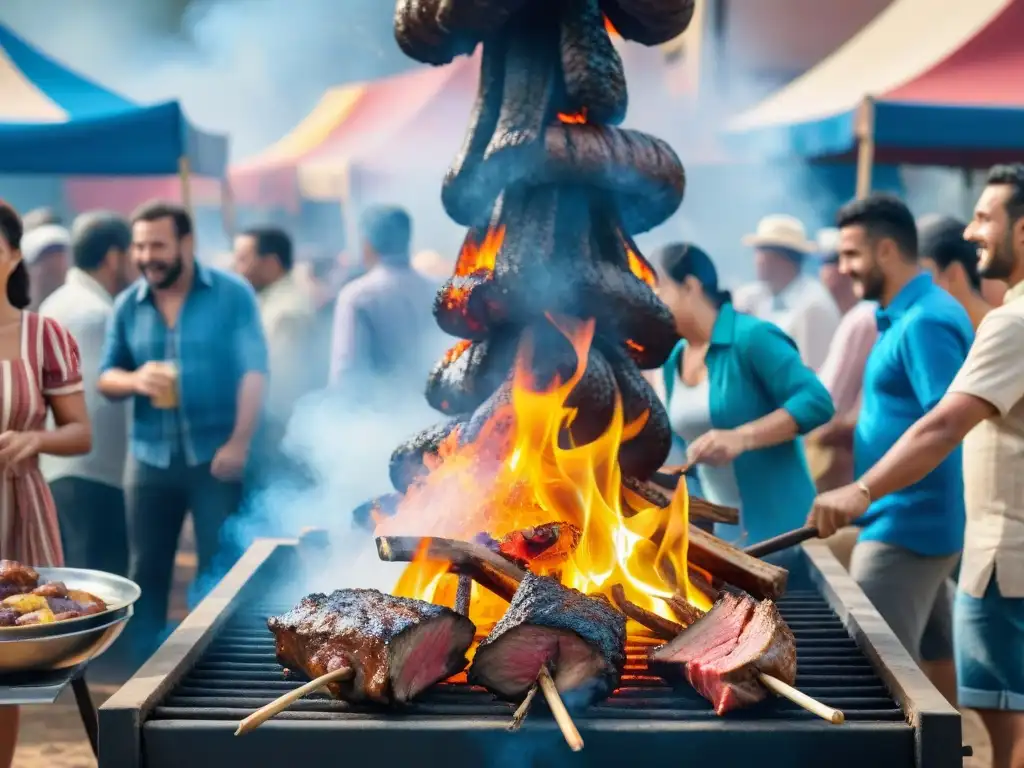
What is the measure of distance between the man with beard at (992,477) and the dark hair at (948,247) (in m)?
1.99

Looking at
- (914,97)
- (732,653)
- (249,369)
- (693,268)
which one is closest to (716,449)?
(693,268)

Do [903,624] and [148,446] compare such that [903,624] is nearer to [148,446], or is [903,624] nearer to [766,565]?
[766,565]

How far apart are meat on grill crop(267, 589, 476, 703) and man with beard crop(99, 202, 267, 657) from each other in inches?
143

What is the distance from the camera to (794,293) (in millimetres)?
8180

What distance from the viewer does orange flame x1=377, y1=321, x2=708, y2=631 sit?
11.6 ft

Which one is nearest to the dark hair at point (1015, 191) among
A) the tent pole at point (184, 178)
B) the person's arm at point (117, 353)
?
the person's arm at point (117, 353)

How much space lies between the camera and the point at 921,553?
15.9ft

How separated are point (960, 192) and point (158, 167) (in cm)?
1201

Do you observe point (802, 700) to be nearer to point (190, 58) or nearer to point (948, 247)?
point (948, 247)

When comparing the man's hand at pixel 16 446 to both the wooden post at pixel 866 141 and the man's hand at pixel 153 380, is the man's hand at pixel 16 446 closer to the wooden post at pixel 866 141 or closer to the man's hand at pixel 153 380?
the man's hand at pixel 153 380

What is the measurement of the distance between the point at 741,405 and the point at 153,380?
3173 mm

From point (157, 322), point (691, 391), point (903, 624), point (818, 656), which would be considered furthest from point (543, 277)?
point (157, 322)

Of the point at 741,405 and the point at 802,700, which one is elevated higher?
the point at 741,405

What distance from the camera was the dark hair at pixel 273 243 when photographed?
831 centimetres
